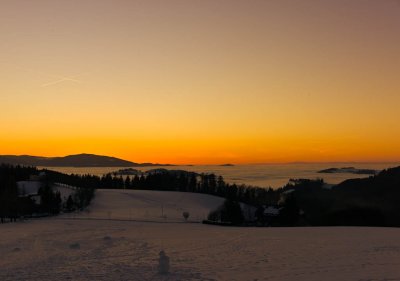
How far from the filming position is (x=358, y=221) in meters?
60.7

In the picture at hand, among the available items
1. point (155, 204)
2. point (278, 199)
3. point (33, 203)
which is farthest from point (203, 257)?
point (278, 199)

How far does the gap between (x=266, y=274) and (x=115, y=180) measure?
137614 mm

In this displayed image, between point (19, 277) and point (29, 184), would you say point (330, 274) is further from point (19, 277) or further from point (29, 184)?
point (29, 184)

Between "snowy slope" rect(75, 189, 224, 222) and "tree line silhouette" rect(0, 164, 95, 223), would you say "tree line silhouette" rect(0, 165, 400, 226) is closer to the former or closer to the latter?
"tree line silhouette" rect(0, 164, 95, 223)

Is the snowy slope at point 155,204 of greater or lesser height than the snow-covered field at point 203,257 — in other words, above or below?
below

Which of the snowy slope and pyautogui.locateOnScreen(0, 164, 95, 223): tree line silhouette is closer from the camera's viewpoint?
pyautogui.locateOnScreen(0, 164, 95, 223): tree line silhouette

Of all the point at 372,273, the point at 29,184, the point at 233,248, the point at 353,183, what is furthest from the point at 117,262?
the point at 353,183

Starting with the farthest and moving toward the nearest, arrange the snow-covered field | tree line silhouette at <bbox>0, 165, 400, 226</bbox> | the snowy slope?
the snowy slope, tree line silhouette at <bbox>0, 165, 400, 226</bbox>, the snow-covered field

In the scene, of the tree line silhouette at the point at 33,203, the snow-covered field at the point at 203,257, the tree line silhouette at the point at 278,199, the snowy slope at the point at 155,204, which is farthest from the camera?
the snowy slope at the point at 155,204

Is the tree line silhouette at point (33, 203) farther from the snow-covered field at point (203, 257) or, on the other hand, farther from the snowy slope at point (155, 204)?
the snow-covered field at point (203, 257)

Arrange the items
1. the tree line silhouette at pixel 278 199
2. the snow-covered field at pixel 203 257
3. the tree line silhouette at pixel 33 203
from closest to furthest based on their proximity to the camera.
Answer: the snow-covered field at pixel 203 257
the tree line silhouette at pixel 33 203
the tree line silhouette at pixel 278 199

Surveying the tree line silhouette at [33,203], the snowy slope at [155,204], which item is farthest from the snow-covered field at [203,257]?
the snowy slope at [155,204]

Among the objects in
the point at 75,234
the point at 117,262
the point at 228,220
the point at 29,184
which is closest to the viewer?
the point at 117,262

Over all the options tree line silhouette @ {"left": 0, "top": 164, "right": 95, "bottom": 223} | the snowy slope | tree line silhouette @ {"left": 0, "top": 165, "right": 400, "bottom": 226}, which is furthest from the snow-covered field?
the snowy slope
